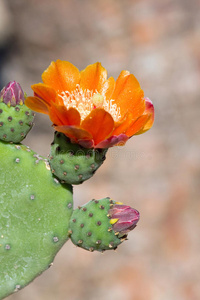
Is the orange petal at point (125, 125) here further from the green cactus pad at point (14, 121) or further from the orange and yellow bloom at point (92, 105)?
the green cactus pad at point (14, 121)

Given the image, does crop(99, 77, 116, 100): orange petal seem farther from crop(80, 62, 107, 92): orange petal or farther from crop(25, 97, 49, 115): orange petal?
crop(25, 97, 49, 115): orange petal

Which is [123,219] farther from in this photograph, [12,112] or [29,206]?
[12,112]

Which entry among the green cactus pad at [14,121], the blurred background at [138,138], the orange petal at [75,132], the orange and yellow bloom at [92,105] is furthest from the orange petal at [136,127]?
the blurred background at [138,138]

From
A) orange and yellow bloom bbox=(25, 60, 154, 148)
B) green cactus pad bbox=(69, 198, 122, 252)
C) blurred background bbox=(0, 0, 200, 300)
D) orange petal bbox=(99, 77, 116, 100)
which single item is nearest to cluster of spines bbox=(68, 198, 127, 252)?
green cactus pad bbox=(69, 198, 122, 252)

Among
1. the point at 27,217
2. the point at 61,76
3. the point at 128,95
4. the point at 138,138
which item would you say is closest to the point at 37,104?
the point at 61,76

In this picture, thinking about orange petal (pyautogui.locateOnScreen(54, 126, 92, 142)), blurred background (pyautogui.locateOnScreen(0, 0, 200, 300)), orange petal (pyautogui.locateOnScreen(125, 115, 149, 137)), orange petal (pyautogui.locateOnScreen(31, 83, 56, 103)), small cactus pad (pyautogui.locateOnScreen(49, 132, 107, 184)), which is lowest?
blurred background (pyautogui.locateOnScreen(0, 0, 200, 300))

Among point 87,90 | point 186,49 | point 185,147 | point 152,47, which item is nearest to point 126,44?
point 152,47

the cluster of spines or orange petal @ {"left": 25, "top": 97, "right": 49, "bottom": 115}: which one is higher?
orange petal @ {"left": 25, "top": 97, "right": 49, "bottom": 115}
